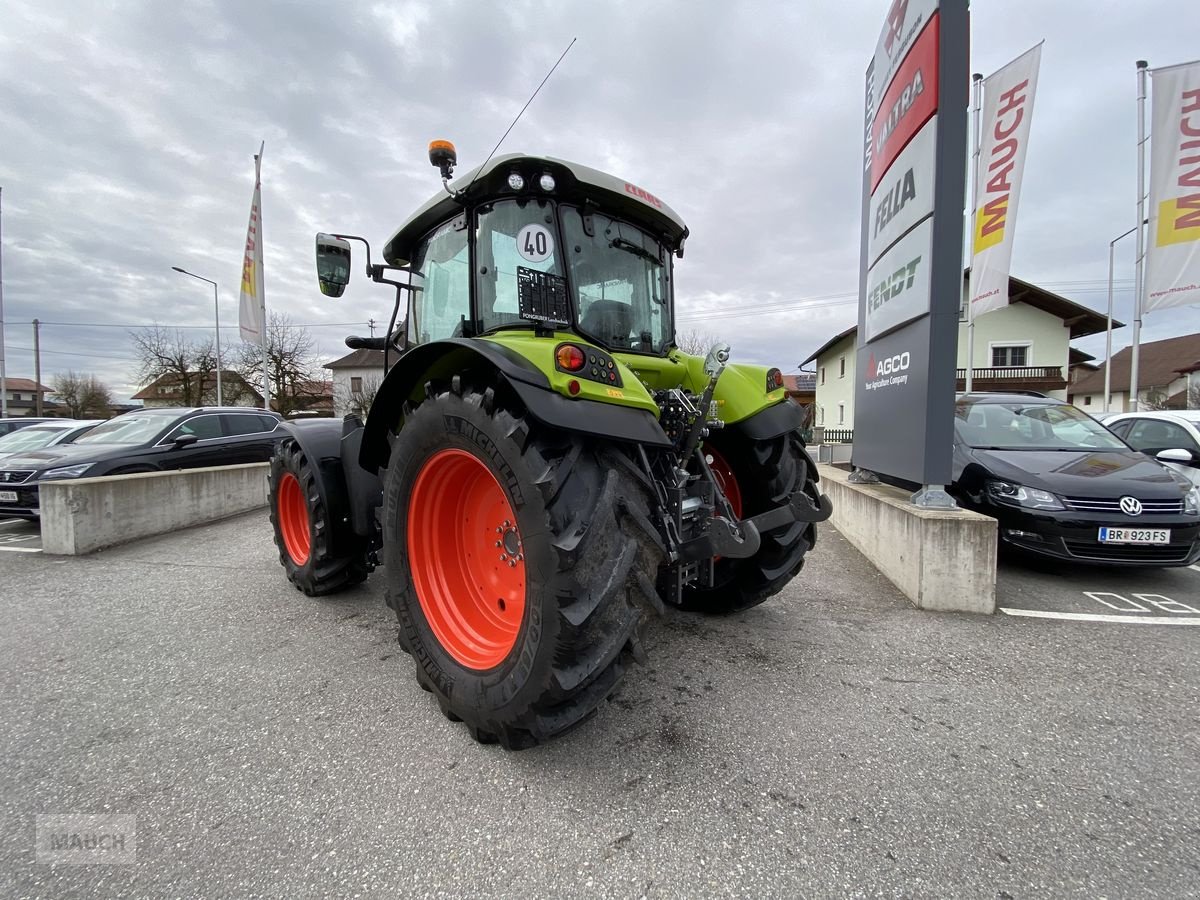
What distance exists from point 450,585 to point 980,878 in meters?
2.00

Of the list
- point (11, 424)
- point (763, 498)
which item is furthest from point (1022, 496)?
point (11, 424)

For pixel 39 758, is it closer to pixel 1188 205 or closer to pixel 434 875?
pixel 434 875

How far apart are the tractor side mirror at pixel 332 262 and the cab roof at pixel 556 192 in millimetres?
353

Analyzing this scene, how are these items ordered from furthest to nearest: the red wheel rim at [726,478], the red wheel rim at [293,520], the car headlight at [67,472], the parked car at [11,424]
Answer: the parked car at [11,424] < the car headlight at [67,472] < the red wheel rim at [293,520] < the red wheel rim at [726,478]

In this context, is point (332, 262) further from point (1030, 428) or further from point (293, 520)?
point (1030, 428)

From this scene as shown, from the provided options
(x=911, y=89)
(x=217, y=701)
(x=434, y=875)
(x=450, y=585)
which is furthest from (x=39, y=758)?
(x=911, y=89)

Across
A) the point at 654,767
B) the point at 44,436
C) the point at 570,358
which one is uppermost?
the point at 570,358

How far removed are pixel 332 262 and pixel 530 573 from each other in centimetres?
222

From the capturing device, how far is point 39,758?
1.86 meters

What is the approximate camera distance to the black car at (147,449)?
19.1 ft

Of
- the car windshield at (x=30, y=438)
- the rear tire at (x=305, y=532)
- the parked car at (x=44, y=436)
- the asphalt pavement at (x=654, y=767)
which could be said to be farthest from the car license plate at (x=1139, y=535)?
the car windshield at (x=30, y=438)

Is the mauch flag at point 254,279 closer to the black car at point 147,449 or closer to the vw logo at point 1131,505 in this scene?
the black car at point 147,449

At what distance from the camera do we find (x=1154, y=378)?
3700 cm

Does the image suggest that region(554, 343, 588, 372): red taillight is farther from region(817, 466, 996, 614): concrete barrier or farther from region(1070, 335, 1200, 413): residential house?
region(1070, 335, 1200, 413): residential house
